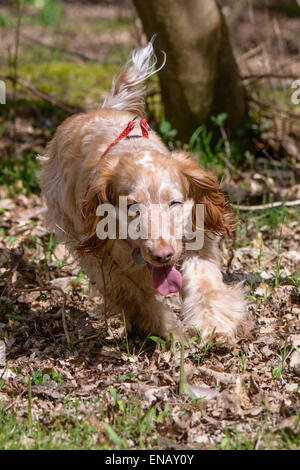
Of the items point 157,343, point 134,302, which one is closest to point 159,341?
point 157,343

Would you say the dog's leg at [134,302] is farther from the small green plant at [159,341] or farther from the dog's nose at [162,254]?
the dog's nose at [162,254]

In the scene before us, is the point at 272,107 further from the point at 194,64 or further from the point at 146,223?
the point at 146,223

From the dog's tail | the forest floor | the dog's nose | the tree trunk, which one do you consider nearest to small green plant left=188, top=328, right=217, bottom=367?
the forest floor

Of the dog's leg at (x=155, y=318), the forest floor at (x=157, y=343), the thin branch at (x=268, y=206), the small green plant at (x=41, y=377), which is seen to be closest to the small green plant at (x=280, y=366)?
the forest floor at (x=157, y=343)

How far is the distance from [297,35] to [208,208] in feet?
31.6

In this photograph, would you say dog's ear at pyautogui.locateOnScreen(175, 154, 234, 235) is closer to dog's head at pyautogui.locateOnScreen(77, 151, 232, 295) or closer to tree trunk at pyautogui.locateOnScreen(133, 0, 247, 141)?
dog's head at pyautogui.locateOnScreen(77, 151, 232, 295)

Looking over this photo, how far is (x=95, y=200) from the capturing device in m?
3.53

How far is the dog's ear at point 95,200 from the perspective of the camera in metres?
3.46

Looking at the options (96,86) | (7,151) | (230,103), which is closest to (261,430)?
(230,103)

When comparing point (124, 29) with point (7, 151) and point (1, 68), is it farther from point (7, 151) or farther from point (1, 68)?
point (7, 151)

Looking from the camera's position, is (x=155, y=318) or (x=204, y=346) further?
(x=155, y=318)

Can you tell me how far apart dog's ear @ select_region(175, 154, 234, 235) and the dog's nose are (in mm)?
636

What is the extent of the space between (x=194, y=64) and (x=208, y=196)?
2.49 meters
